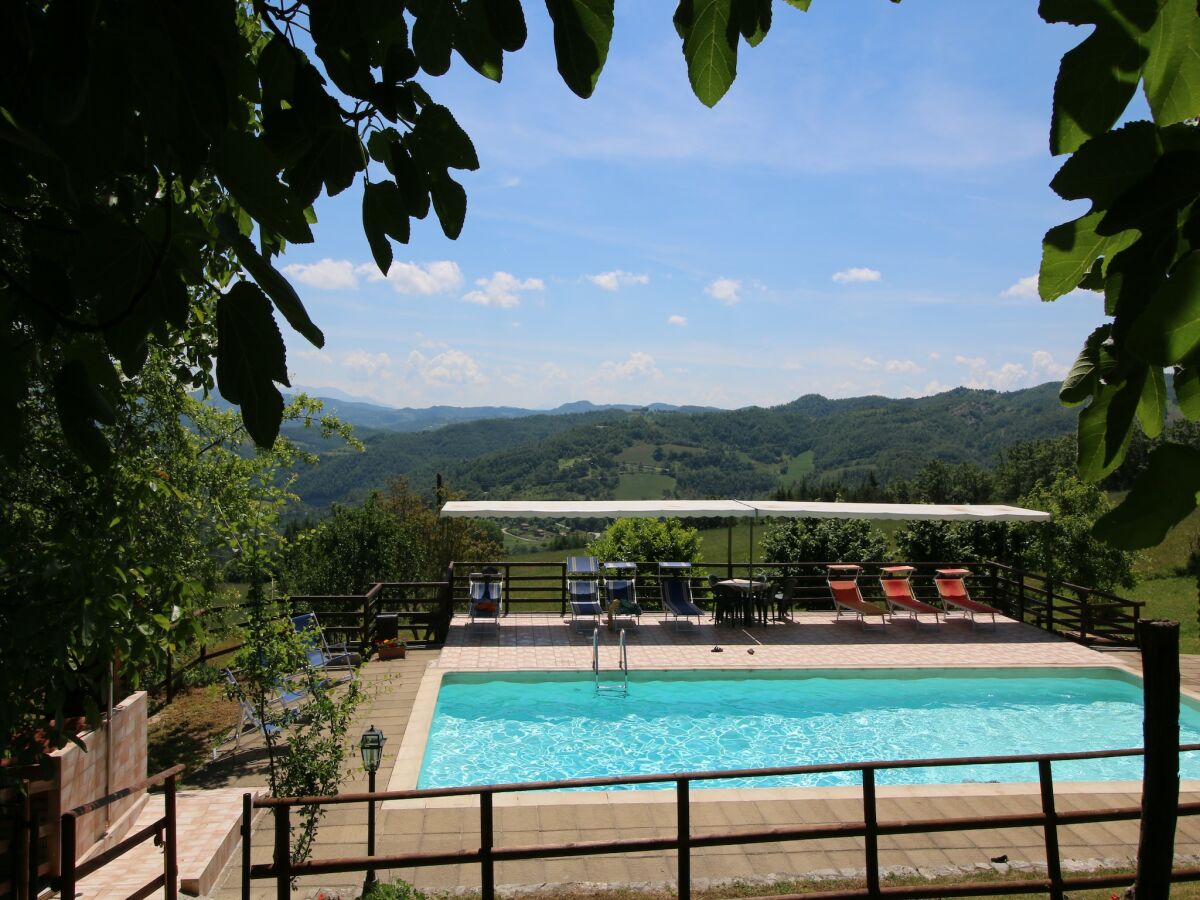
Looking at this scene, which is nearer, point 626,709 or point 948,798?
point 948,798

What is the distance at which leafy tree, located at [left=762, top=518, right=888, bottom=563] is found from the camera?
53.6ft

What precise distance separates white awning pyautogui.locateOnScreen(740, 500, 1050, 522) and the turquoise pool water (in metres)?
2.99

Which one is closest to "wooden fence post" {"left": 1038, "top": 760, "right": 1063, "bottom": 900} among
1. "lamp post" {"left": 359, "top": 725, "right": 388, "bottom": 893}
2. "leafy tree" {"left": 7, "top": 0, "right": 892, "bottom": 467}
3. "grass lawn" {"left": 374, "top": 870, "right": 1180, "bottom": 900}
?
"grass lawn" {"left": 374, "top": 870, "right": 1180, "bottom": 900}

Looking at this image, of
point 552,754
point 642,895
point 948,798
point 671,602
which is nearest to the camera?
point 642,895

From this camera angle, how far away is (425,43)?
2.98 feet

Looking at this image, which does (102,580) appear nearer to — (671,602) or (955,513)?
(671,602)

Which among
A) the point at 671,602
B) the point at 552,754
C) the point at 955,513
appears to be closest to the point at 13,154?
the point at 552,754

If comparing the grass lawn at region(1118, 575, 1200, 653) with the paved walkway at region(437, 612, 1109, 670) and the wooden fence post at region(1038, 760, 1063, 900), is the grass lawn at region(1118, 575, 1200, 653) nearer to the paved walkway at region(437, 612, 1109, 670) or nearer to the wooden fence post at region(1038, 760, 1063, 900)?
the paved walkway at region(437, 612, 1109, 670)

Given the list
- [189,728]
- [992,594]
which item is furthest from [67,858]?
[992,594]

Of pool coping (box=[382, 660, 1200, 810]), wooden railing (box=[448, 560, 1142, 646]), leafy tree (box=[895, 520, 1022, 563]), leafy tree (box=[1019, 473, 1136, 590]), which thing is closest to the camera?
pool coping (box=[382, 660, 1200, 810])

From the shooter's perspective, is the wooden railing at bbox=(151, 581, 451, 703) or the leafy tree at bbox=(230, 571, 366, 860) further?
the wooden railing at bbox=(151, 581, 451, 703)

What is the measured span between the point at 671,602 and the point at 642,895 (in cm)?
777

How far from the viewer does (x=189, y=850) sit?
16.4 ft

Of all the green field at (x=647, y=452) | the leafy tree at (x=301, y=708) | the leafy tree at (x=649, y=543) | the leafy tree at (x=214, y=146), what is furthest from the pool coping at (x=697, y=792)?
the green field at (x=647, y=452)
